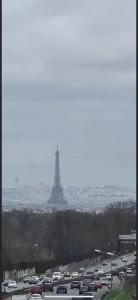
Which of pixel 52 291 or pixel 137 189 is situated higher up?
pixel 137 189

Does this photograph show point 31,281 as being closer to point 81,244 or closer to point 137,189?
point 81,244

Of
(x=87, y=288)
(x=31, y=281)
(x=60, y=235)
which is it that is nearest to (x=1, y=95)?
(x=87, y=288)

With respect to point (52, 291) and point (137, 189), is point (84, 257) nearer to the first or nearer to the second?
point (52, 291)

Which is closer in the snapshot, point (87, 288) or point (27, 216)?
point (87, 288)

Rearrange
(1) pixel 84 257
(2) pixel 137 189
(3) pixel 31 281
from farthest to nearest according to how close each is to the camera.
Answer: (1) pixel 84 257, (3) pixel 31 281, (2) pixel 137 189

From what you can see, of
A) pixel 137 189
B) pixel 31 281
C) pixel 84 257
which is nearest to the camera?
pixel 137 189

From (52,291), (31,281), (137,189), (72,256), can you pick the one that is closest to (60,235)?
(72,256)
